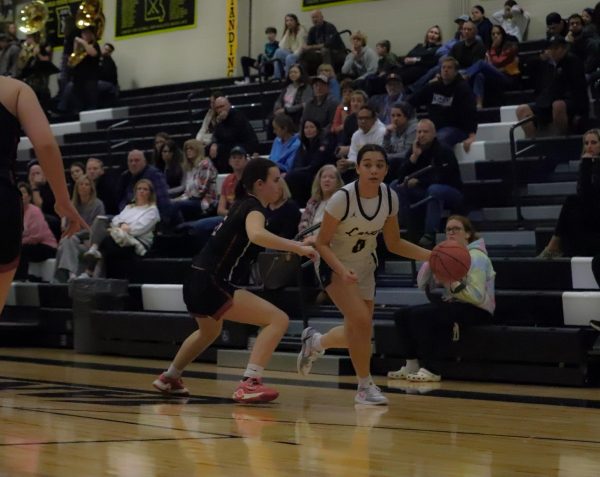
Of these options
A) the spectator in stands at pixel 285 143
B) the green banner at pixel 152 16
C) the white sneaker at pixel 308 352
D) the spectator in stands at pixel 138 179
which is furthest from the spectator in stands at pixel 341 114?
the green banner at pixel 152 16

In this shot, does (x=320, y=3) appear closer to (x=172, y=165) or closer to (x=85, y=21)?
(x=85, y=21)

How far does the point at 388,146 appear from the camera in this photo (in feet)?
38.0

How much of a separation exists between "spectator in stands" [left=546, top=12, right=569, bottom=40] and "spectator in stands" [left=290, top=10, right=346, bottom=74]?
2.93 m

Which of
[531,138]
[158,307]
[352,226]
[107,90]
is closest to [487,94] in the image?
[531,138]

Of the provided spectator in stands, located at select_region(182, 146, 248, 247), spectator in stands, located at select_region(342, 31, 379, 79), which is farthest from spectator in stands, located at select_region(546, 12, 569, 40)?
spectator in stands, located at select_region(182, 146, 248, 247)

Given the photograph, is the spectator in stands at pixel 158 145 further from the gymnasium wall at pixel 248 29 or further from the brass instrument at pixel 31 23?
the brass instrument at pixel 31 23

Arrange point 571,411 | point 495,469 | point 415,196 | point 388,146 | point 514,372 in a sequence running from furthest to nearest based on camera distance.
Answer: point 388,146 < point 415,196 < point 514,372 < point 571,411 < point 495,469

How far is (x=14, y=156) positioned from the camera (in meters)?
4.57

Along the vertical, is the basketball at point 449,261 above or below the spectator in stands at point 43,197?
above

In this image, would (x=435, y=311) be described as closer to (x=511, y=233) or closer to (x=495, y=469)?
(x=511, y=233)

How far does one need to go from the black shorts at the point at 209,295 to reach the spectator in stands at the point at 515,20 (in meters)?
9.28

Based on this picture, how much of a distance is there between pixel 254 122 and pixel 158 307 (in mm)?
4771

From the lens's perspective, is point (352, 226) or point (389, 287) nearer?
point (352, 226)

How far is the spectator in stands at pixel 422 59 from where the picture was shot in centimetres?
1406
